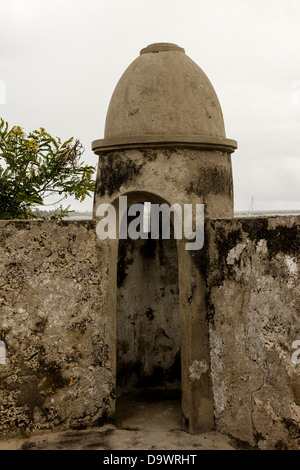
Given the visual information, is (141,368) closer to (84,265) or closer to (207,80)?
(84,265)

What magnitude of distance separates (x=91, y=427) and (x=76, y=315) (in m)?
1.19

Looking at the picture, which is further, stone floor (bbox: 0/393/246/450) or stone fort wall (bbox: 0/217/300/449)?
stone floor (bbox: 0/393/246/450)

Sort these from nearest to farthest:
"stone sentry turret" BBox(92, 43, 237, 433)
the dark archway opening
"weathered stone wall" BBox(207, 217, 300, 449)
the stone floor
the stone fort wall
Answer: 1. "weathered stone wall" BBox(207, 217, 300, 449)
2. the stone fort wall
3. the stone floor
4. "stone sentry turret" BBox(92, 43, 237, 433)
5. the dark archway opening

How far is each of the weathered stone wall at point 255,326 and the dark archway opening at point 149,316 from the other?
77.0 inches

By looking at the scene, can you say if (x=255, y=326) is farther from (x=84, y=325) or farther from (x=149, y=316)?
(x=149, y=316)

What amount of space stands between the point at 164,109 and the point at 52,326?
99.4 inches

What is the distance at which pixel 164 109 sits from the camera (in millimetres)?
5672

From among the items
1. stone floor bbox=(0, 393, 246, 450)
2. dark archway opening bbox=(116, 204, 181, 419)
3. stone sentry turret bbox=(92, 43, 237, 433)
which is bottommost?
stone floor bbox=(0, 393, 246, 450)

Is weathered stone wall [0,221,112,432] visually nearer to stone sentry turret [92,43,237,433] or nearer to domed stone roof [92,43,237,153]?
stone sentry turret [92,43,237,433]

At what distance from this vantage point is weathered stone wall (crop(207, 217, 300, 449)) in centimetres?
486

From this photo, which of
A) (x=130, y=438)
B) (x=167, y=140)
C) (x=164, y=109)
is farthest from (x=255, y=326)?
(x=164, y=109)

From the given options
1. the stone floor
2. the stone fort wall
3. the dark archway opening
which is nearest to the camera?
the stone fort wall

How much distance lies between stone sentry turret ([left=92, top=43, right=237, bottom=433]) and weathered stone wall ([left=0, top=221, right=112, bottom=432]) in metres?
0.21

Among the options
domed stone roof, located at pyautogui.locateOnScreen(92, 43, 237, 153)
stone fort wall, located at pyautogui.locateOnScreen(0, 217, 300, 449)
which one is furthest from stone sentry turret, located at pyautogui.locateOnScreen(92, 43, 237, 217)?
stone fort wall, located at pyautogui.locateOnScreen(0, 217, 300, 449)
